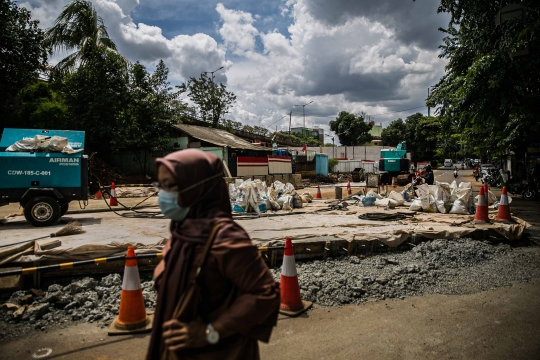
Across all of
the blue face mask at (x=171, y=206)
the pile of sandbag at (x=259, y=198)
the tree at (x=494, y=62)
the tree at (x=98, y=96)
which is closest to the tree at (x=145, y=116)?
the tree at (x=98, y=96)

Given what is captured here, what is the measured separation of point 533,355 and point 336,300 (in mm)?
2084

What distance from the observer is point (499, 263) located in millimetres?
6234

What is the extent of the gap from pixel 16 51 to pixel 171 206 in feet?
57.0

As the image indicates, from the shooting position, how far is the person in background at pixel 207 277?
1.54 metres

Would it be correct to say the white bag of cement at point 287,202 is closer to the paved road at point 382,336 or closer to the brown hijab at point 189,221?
the paved road at point 382,336

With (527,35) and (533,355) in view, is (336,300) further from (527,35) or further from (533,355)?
(527,35)

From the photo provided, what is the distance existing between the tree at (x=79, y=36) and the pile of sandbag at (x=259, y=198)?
16069mm

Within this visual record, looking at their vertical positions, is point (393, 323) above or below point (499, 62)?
below

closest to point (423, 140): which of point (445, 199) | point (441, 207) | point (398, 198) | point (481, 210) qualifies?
point (398, 198)

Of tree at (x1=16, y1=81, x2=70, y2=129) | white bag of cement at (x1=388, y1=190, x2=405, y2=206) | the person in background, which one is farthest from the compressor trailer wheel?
tree at (x1=16, y1=81, x2=70, y2=129)

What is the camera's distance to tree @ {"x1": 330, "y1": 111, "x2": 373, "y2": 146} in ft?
201

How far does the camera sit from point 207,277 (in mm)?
1591

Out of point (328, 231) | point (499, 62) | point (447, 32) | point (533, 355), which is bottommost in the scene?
point (533, 355)

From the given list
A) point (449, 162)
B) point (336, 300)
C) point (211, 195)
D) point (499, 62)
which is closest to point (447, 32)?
point (499, 62)
